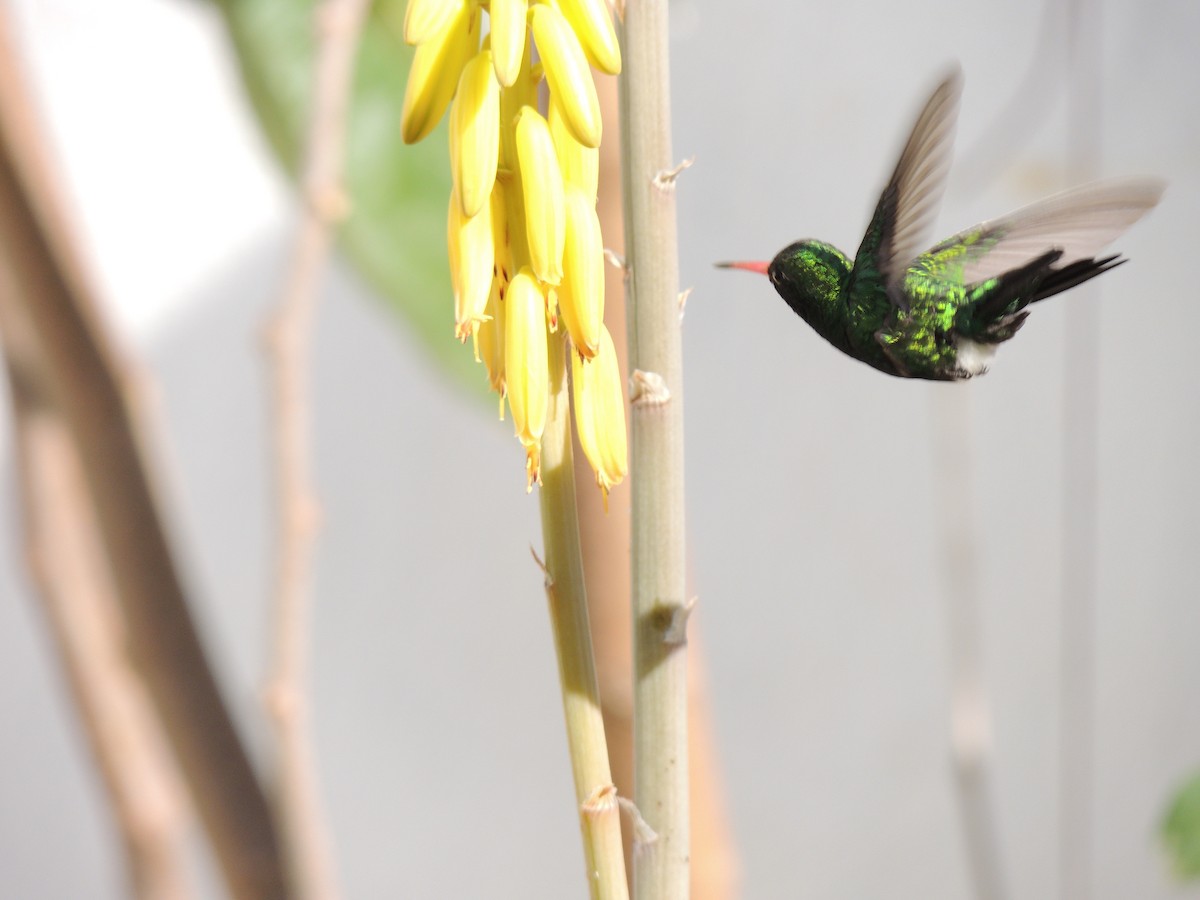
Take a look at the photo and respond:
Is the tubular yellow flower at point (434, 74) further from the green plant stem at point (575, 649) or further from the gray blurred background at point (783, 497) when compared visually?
the gray blurred background at point (783, 497)

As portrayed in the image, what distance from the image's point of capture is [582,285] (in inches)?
6.2

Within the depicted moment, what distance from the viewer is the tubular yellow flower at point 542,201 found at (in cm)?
16

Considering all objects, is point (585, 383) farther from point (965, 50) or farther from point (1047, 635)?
point (1047, 635)

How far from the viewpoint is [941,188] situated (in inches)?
9.1

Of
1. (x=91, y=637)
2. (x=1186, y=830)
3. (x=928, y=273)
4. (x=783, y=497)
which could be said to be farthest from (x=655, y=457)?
(x=783, y=497)

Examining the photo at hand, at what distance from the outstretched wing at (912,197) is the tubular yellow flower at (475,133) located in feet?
0.26

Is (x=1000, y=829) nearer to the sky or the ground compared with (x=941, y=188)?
nearer to the ground

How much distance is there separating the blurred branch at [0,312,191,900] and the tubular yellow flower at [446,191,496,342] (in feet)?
1.11

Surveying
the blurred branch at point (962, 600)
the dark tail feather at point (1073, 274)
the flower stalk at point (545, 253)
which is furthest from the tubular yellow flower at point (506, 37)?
the blurred branch at point (962, 600)

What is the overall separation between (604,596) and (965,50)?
0.76 m

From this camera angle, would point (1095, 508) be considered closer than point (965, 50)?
No

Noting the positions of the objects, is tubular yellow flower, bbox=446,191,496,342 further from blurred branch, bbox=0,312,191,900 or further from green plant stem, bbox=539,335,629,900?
blurred branch, bbox=0,312,191,900

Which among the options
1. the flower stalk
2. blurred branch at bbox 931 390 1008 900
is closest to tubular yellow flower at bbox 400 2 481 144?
the flower stalk

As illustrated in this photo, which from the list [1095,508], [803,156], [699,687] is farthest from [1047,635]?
[699,687]
